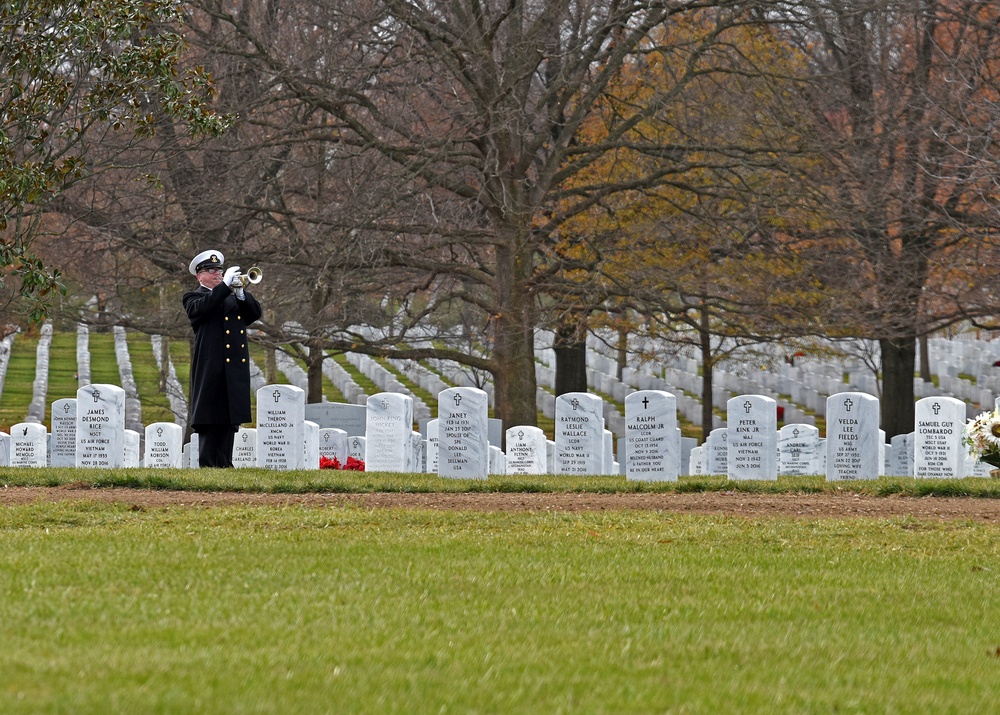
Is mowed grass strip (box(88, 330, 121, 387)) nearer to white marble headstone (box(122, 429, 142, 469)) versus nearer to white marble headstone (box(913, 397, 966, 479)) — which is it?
white marble headstone (box(122, 429, 142, 469))

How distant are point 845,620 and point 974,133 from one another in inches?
546

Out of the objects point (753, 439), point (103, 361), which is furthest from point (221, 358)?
point (103, 361)

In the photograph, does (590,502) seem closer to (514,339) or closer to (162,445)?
(514,339)

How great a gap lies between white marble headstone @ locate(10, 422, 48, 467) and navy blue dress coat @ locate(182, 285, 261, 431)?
25.5 ft

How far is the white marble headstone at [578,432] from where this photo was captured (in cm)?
1706

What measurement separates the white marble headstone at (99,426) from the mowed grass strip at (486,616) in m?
7.71

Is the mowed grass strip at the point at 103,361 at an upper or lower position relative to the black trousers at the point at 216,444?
upper

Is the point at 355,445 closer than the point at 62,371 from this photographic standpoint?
Yes

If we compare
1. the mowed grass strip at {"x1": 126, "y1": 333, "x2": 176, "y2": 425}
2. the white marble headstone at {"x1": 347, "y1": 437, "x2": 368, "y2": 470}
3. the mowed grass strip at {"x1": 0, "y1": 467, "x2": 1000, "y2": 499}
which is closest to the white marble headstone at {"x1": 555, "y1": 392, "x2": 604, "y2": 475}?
the mowed grass strip at {"x1": 0, "y1": 467, "x2": 1000, "y2": 499}

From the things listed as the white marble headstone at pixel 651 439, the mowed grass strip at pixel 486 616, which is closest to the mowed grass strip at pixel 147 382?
the white marble headstone at pixel 651 439

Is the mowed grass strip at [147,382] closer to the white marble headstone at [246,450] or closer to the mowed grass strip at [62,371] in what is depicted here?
the mowed grass strip at [62,371]

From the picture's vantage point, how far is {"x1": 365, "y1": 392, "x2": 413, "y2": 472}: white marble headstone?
17.2 metres

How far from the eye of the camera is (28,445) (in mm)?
21016

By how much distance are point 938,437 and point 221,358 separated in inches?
357
